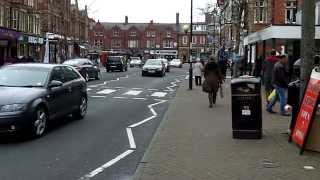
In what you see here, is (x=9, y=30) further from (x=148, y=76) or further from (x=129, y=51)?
(x=129, y=51)

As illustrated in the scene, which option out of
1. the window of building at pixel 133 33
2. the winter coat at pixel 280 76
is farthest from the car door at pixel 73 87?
the window of building at pixel 133 33

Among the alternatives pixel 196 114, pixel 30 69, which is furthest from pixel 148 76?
pixel 30 69

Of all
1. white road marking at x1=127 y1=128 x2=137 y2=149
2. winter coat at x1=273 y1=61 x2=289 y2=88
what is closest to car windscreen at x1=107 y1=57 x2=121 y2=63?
winter coat at x1=273 y1=61 x2=289 y2=88

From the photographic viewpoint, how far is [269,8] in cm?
5922

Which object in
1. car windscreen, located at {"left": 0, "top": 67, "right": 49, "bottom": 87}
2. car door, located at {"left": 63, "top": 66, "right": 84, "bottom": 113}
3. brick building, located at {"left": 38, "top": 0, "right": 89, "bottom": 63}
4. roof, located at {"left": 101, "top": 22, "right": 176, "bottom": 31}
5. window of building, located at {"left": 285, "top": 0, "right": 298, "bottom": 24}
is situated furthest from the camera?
roof, located at {"left": 101, "top": 22, "right": 176, "bottom": 31}

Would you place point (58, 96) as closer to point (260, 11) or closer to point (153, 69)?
point (153, 69)

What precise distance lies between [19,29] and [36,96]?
47142 millimetres

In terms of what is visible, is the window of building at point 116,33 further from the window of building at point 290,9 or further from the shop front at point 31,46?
the window of building at point 290,9

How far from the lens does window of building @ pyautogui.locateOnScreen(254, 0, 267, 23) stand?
59594 mm

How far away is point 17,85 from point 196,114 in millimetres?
5767

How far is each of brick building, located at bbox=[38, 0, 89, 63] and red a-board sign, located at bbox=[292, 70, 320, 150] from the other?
160 ft

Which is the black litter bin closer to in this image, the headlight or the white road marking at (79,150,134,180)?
the white road marking at (79,150,134,180)

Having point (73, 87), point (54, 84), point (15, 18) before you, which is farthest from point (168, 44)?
point (54, 84)

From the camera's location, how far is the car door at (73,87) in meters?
14.5
